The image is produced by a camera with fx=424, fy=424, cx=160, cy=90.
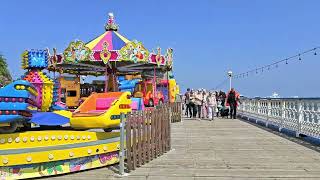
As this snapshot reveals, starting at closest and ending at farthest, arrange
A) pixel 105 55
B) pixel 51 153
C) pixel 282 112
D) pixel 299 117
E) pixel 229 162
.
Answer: pixel 51 153 < pixel 229 162 < pixel 299 117 < pixel 282 112 < pixel 105 55

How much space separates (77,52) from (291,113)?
8.33 metres

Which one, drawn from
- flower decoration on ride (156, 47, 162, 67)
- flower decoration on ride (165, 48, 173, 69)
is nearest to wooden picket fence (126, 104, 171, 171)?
flower decoration on ride (156, 47, 162, 67)

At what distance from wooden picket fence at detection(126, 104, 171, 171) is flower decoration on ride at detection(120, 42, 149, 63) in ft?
22.4

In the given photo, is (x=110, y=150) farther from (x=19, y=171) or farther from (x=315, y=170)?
(x=315, y=170)

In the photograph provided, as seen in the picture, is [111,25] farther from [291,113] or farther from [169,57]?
[291,113]

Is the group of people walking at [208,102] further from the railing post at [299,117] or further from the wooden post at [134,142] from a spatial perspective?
the wooden post at [134,142]

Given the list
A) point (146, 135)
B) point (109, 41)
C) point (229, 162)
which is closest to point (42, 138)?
point (146, 135)

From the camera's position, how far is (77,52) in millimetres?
16625

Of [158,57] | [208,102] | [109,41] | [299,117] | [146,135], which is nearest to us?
[146,135]

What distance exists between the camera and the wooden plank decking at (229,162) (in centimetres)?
702

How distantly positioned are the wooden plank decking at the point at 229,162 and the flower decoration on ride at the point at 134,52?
18.1ft

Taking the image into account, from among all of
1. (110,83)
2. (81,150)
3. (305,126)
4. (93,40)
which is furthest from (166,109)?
(110,83)

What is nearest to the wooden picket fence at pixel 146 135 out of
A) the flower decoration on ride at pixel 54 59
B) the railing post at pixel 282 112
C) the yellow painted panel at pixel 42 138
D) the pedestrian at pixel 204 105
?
the yellow painted panel at pixel 42 138

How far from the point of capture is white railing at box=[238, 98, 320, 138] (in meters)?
11.4
